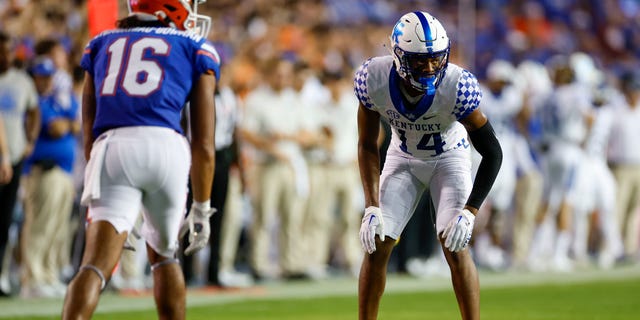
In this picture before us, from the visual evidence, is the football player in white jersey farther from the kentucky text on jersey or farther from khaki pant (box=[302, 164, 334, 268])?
khaki pant (box=[302, 164, 334, 268])

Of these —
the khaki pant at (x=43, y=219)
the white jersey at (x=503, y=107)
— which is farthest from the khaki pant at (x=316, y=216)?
the khaki pant at (x=43, y=219)

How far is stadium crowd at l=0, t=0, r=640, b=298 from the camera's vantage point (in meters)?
10.7

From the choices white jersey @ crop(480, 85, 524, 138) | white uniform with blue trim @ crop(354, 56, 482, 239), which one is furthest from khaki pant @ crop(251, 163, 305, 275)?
white uniform with blue trim @ crop(354, 56, 482, 239)

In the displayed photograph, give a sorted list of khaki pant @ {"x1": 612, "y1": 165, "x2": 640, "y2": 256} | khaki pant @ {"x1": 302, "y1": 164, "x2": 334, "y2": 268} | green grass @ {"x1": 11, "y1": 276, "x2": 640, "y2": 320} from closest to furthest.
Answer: green grass @ {"x1": 11, "y1": 276, "x2": 640, "y2": 320} → khaki pant @ {"x1": 302, "y1": 164, "x2": 334, "y2": 268} → khaki pant @ {"x1": 612, "y1": 165, "x2": 640, "y2": 256}

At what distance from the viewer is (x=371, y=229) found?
652 cm

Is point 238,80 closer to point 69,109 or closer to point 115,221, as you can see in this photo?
point 69,109

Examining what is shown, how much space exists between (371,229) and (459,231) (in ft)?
1.65

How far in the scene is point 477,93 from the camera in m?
6.39

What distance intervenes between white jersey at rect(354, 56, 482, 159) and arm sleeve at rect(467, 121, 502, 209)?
0.16m

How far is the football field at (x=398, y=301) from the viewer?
9148 mm

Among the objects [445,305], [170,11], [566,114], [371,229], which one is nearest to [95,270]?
[170,11]

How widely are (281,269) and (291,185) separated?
0.93 metres

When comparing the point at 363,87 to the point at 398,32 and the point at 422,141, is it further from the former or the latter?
the point at 422,141

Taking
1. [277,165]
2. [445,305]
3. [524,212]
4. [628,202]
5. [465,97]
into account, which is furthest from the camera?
[628,202]
